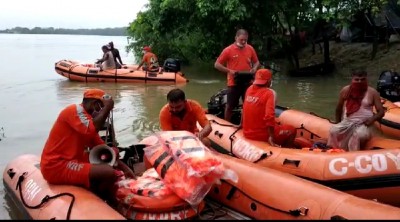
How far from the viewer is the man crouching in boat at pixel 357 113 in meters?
5.47

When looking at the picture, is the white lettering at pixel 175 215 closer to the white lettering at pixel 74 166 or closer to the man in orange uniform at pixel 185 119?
the white lettering at pixel 74 166

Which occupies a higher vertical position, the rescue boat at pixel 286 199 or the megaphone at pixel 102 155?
the megaphone at pixel 102 155

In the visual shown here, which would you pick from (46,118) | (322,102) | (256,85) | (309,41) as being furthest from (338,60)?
(256,85)

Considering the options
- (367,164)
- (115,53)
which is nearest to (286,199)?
(367,164)

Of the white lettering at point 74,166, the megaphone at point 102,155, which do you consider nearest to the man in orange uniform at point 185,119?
the megaphone at point 102,155

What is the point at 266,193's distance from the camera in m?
4.04

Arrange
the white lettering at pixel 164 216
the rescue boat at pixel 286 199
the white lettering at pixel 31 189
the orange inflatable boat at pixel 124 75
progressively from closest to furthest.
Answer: the rescue boat at pixel 286 199, the white lettering at pixel 164 216, the white lettering at pixel 31 189, the orange inflatable boat at pixel 124 75

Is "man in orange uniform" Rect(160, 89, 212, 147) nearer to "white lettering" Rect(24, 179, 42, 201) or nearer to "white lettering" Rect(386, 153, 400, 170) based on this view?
"white lettering" Rect(24, 179, 42, 201)

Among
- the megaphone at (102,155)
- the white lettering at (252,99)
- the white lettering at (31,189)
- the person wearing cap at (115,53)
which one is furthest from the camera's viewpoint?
the person wearing cap at (115,53)

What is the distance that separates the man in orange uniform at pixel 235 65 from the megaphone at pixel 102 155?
3295 mm

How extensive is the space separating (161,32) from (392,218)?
14.5 meters

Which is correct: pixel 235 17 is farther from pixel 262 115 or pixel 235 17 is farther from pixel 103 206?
pixel 103 206

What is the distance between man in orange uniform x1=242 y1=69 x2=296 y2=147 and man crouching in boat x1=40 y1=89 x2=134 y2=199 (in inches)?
78.4

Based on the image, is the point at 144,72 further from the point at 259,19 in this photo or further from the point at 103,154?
the point at 103,154
